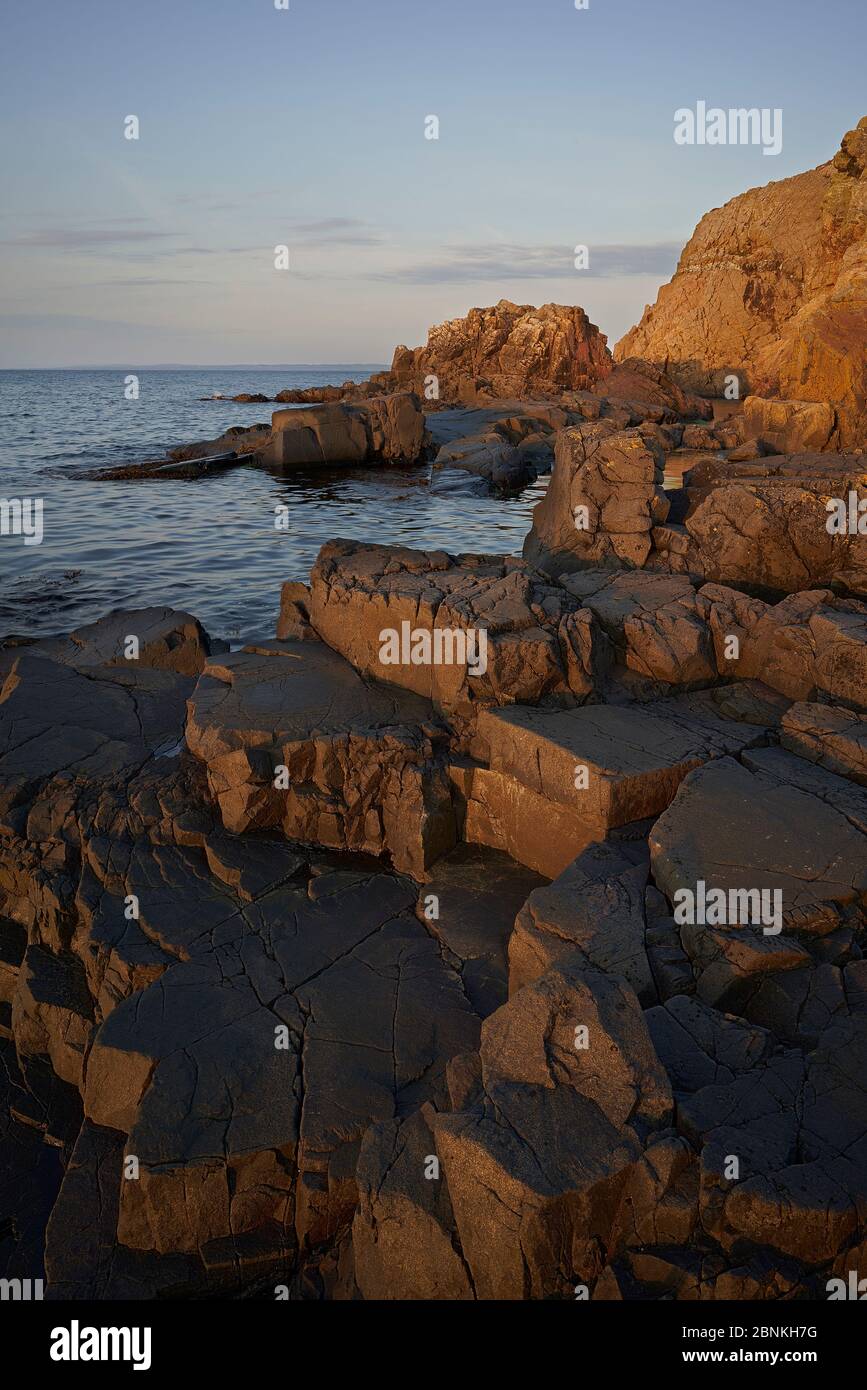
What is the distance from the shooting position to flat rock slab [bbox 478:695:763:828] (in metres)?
6.57

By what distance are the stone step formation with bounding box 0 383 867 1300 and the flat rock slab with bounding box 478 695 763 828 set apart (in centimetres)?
4

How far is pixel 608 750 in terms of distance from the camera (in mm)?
6906

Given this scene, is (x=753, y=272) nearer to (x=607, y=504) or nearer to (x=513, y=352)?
(x=513, y=352)

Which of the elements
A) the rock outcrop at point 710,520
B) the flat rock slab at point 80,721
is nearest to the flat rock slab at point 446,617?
the rock outcrop at point 710,520

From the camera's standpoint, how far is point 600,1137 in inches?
150

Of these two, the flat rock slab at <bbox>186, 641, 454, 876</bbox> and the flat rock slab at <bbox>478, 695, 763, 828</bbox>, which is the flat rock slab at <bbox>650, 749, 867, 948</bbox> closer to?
the flat rock slab at <bbox>478, 695, 763, 828</bbox>

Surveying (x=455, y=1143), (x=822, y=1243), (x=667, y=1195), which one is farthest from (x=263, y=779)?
(x=822, y=1243)

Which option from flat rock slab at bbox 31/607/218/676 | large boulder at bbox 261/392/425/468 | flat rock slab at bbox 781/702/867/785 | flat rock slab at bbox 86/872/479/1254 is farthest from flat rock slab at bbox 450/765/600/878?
large boulder at bbox 261/392/425/468

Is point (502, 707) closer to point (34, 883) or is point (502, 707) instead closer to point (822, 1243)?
point (34, 883)

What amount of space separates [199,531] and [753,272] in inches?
1956

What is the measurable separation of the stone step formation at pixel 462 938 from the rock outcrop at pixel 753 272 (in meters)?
36.0

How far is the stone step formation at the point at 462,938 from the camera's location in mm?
3801

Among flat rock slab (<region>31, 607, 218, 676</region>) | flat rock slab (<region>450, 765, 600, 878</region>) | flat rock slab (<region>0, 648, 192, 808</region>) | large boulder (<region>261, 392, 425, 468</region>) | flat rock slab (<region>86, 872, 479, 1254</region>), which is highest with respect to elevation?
large boulder (<region>261, 392, 425, 468</region>)
